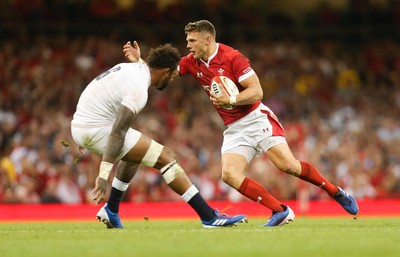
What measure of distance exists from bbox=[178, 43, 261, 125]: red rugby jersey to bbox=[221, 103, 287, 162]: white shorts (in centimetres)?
9

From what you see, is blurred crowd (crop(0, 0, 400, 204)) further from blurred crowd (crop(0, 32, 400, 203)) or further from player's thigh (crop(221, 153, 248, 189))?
player's thigh (crop(221, 153, 248, 189))

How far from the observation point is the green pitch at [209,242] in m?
7.41

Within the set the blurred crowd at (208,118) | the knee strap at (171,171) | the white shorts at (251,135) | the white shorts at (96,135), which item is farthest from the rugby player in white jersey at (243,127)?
the blurred crowd at (208,118)

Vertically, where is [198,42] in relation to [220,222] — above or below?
above

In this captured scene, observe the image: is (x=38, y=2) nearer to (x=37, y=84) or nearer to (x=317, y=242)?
(x=37, y=84)

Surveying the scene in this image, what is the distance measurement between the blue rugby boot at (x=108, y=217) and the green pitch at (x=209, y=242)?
0.32 m

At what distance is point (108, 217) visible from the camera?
1016 centimetres

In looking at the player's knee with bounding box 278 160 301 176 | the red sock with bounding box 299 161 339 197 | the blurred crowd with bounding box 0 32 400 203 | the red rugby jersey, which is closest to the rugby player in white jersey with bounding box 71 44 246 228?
the red rugby jersey

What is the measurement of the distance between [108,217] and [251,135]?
75.2 inches

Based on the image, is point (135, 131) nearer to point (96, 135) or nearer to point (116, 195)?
point (96, 135)

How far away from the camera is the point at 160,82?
9.90m

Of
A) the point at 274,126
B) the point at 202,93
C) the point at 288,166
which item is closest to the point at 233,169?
the point at 288,166

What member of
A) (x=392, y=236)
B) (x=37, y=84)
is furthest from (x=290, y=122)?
(x=392, y=236)

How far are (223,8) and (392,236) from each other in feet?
47.9
